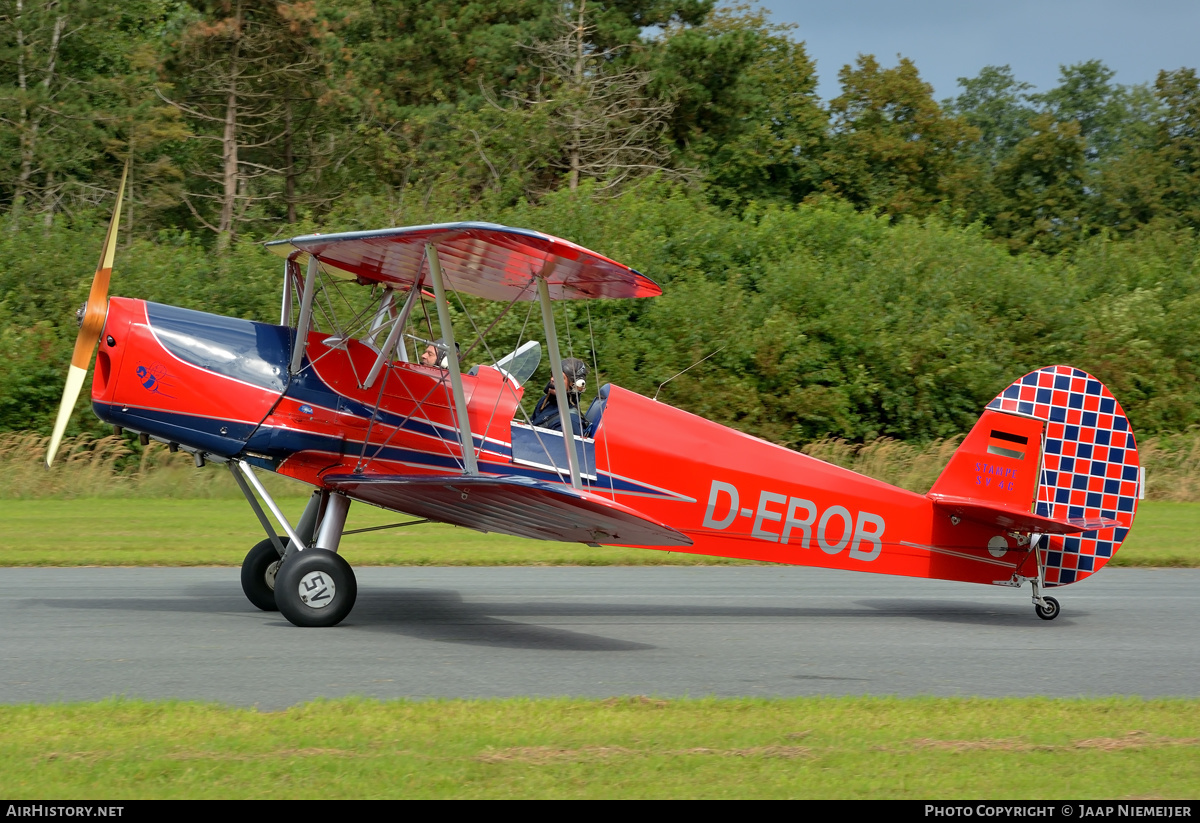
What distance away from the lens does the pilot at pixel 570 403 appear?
867cm

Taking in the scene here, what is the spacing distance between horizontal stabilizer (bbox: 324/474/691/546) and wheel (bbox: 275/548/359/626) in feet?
1.82

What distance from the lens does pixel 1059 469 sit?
926cm

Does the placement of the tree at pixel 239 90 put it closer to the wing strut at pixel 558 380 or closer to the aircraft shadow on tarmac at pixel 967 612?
the aircraft shadow on tarmac at pixel 967 612

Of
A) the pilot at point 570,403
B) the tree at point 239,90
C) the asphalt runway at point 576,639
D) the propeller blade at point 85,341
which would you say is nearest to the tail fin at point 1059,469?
the asphalt runway at point 576,639

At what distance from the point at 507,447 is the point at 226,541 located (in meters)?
5.77

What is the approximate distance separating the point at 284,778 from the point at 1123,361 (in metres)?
23.5

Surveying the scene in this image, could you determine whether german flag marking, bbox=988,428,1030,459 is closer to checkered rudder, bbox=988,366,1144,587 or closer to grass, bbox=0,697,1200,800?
checkered rudder, bbox=988,366,1144,587

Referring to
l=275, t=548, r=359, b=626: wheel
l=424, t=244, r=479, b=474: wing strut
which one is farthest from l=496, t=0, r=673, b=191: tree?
l=275, t=548, r=359, b=626: wheel

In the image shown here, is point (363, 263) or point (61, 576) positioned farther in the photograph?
point (61, 576)

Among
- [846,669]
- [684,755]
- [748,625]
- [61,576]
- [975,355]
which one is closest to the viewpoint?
[684,755]

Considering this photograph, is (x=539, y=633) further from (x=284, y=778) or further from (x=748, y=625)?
(x=284, y=778)

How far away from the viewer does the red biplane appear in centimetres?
788
